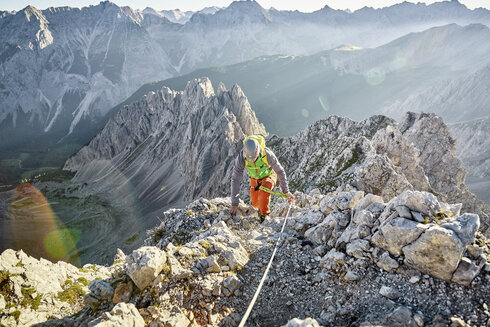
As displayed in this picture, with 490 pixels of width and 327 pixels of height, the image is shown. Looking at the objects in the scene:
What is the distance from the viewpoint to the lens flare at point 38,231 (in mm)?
81625

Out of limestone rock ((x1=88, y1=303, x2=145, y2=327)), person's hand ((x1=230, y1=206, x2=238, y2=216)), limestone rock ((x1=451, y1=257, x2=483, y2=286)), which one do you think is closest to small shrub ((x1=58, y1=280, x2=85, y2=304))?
limestone rock ((x1=88, y1=303, x2=145, y2=327))

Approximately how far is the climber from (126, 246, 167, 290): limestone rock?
17.9ft

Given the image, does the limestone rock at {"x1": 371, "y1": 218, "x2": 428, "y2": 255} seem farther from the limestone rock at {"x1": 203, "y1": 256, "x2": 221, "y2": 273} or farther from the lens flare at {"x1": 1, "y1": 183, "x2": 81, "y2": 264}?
the lens flare at {"x1": 1, "y1": 183, "x2": 81, "y2": 264}

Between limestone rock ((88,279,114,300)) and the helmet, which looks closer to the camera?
limestone rock ((88,279,114,300))

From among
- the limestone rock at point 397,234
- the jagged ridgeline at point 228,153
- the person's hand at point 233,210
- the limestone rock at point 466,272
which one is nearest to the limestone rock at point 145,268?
the person's hand at point 233,210

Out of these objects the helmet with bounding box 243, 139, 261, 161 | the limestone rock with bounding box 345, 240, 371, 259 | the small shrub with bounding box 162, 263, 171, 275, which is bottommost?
the small shrub with bounding box 162, 263, 171, 275

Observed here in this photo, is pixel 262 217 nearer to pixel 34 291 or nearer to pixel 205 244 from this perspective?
pixel 205 244

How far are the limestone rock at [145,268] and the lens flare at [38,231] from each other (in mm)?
82707

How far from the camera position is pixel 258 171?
13.8 metres

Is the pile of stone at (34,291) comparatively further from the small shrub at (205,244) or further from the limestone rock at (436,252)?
the limestone rock at (436,252)

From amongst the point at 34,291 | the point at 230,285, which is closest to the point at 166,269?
the point at 230,285

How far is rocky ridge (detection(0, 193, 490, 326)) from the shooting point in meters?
6.39

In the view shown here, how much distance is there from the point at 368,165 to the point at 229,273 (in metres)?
15.7

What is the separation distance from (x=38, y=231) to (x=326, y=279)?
410ft
